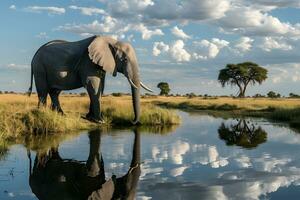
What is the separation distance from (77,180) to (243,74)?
70040 mm

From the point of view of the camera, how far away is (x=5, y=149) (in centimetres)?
1327

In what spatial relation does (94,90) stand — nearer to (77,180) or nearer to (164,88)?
(77,180)

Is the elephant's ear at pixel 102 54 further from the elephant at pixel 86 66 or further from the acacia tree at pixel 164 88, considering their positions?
the acacia tree at pixel 164 88

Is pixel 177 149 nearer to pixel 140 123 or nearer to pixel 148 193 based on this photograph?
pixel 148 193

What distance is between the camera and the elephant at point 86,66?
1905 centimetres

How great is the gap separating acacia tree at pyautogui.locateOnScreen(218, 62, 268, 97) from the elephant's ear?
59763 millimetres

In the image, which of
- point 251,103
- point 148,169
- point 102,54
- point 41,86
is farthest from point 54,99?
point 251,103

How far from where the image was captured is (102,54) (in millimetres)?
18891

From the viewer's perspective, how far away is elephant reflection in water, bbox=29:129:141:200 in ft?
26.8

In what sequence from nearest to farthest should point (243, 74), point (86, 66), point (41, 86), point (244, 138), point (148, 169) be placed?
point (148, 169), point (244, 138), point (86, 66), point (41, 86), point (243, 74)

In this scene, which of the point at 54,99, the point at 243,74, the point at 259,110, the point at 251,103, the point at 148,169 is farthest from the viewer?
the point at 243,74

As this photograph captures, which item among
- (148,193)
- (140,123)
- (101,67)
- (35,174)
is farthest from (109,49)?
(148,193)

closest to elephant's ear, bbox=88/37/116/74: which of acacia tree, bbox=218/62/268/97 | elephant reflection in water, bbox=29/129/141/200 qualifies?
elephant reflection in water, bbox=29/129/141/200

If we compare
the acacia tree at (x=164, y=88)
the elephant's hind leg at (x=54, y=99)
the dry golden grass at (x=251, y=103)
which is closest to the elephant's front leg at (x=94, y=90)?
the elephant's hind leg at (x=54, y=99)
